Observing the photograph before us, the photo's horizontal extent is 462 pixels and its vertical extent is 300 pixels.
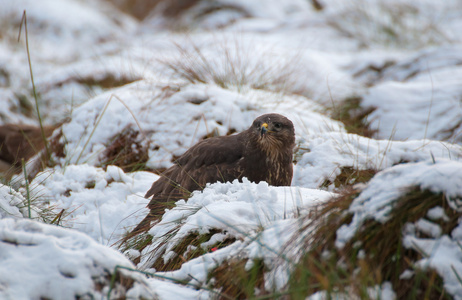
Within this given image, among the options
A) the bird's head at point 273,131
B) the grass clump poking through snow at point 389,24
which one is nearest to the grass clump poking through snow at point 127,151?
the bird's head at point 273,131

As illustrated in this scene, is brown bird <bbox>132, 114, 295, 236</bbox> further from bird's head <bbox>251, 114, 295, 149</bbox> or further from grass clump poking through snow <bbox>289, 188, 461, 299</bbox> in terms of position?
grass clump poking through snow <bbox>289, 188, 461, 299</bbox>

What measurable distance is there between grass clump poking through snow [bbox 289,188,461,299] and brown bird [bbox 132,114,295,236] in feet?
5.79

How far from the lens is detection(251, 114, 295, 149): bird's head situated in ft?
12.5

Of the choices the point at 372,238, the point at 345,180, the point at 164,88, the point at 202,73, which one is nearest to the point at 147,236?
the point at 372,238

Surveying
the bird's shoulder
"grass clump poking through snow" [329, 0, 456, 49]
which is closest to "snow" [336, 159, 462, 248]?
the bird's shoulder

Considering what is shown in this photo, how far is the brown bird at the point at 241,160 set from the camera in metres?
3.78

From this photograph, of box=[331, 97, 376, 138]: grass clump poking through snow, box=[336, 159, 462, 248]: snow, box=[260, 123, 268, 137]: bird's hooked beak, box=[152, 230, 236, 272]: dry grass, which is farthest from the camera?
box=[331, 97, 376, 138]: grass clump poking through snow

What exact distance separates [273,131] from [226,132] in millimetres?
1287

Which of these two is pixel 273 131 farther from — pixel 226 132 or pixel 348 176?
pixel 226 132

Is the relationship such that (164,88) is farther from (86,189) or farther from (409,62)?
(409,62)

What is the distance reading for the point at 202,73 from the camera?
19.5 feet

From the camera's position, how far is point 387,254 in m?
1.99

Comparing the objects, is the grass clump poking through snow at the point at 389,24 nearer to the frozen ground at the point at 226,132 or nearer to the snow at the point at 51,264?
the frozen ground at the point at 226,132

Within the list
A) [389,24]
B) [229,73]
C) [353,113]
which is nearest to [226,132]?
[229,73]
